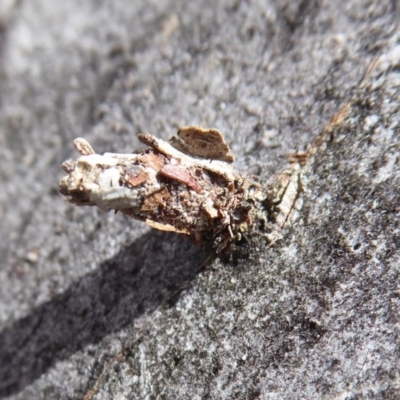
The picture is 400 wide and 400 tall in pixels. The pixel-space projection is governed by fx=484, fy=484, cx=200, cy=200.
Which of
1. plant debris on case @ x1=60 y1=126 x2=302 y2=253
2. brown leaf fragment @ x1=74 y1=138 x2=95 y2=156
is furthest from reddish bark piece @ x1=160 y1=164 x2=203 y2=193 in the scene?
brown leaf fragment @ x1=74 y1=138 x2=95 y2=156

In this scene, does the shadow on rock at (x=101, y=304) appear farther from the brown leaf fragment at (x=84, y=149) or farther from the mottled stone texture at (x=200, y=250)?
the brown leaf fragment at (x=84, y=149)

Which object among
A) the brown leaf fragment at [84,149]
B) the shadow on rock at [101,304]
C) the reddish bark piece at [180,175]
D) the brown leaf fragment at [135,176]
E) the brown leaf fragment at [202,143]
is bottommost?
the shadow on rock at [101,304]

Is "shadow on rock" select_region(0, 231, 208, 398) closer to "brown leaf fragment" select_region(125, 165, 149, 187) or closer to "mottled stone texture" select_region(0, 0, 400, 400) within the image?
"mottled stone texture" select_region(0, 0, 400, 400)

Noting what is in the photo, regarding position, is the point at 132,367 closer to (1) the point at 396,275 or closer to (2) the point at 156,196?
(2) the point at 156,196

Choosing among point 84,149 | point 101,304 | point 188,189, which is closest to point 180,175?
point 188,189

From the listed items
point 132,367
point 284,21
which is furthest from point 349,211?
point 284,21

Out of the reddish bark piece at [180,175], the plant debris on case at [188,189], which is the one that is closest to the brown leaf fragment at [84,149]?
the plant debris on case at [188,189]

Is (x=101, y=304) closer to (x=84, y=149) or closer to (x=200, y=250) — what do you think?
(x=200, y=250)
